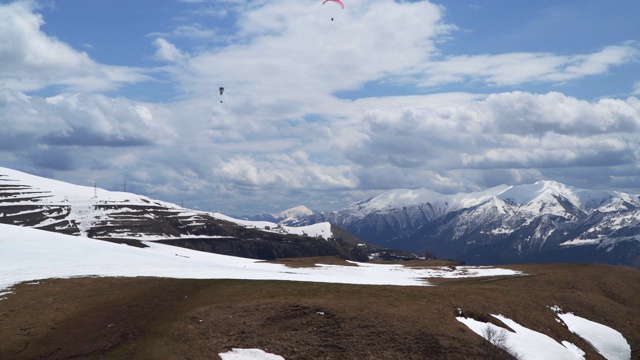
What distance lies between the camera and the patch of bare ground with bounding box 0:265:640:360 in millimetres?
43281

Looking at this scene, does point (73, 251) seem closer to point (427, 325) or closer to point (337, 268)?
point (337, 268)

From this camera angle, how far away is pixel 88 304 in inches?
2142

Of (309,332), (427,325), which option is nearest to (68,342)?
(309,332)

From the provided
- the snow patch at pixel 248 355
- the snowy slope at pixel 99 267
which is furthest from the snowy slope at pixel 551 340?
the snowy slope at pixel 99 267

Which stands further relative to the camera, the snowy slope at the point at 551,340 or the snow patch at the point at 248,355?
the snowy slope at the point at 551,340

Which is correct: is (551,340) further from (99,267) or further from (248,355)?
(99,267)

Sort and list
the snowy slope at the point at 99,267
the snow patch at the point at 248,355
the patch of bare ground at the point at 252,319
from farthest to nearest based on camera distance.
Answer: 1. the snowy slope at the point at 99,267
2. the patch of bare ground at the point at 252,319
3. the snow patch at the point at 248,355

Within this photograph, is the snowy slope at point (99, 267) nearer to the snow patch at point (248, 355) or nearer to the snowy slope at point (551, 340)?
the snowy slope at point (551, 340)

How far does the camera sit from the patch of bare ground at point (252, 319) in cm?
4328

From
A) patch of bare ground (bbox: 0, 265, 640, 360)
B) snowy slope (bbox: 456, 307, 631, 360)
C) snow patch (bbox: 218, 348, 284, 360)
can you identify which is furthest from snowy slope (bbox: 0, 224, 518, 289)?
snow patch (bbox: 218, 348, 284, 360)

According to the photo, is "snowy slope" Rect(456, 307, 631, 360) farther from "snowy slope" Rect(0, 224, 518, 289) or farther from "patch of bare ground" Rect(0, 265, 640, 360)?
"snowy slope" Rect(0, 224, 518, 289)

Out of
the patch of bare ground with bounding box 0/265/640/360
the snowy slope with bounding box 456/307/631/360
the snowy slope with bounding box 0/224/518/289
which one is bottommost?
the snowy slope with bounding box 456/307/631/360

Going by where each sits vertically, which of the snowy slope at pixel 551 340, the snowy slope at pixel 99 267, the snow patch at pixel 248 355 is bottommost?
the snowy slope at pixel 551 340

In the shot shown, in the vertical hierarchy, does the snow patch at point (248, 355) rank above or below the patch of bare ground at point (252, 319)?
below
